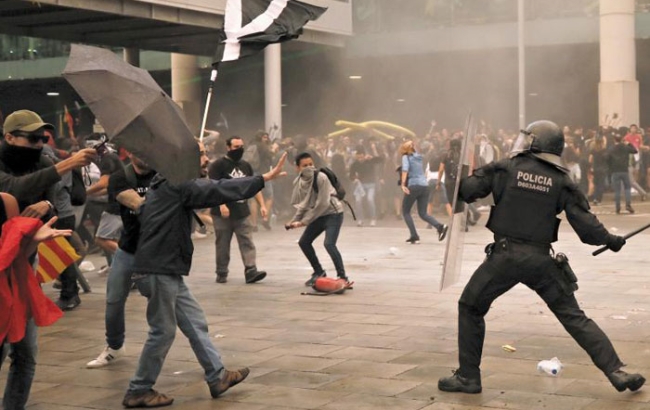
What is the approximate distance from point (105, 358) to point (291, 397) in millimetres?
1760

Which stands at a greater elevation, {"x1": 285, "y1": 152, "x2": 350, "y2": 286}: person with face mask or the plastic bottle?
{"x1": 285, "y1": 152, "x2": 350, "y2": 286}: person with face mask

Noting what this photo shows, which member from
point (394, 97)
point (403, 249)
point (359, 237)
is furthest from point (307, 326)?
point (394, 97)

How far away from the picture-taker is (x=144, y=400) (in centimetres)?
634

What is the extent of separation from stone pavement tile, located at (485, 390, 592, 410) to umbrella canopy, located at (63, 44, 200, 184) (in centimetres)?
216

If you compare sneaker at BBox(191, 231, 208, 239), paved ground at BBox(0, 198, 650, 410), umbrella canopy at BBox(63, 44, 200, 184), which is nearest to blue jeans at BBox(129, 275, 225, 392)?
paved ground at BBox(0, 198, 650, 410)

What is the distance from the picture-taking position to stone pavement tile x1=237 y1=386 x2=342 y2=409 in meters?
6.35

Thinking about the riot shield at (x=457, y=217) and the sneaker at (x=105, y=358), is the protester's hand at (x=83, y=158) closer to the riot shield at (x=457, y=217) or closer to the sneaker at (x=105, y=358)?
the riot shield at (x=457, y=217)

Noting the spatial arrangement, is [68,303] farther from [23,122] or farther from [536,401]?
[536,401]

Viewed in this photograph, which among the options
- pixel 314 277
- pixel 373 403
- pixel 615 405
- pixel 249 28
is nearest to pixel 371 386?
pixel 373 403

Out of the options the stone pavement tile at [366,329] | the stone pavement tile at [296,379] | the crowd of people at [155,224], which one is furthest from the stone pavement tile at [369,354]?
the crowd of people at [155,224]

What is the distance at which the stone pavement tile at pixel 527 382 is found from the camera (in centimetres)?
659

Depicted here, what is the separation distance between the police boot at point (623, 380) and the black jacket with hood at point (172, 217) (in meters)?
2.27

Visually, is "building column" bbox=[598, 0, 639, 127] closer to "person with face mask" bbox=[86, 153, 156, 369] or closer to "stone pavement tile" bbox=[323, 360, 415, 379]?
"stone pavement tile" bbox=[323, 360, 415, 379]

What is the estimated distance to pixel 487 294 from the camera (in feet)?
21.0
